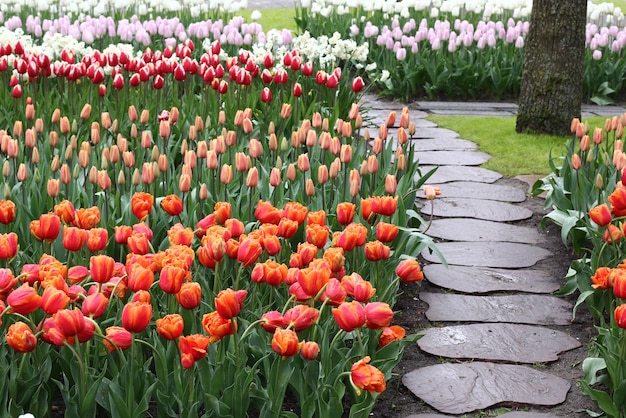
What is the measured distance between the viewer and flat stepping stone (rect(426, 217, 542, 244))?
4.75m

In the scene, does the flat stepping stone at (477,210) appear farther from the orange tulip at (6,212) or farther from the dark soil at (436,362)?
the orange tulip at (6,212)

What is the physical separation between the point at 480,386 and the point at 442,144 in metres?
4.01

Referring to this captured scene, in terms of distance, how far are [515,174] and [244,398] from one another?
152 inches

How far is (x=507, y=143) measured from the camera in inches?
273

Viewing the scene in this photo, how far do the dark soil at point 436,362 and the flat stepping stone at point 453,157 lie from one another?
190 centimetres

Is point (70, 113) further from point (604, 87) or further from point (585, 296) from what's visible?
point (604, 87)

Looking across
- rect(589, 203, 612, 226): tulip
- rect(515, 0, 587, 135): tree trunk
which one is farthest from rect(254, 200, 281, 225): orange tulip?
rect(515, 0, 587, 135): tree trunk

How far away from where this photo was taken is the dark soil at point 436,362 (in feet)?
9.95

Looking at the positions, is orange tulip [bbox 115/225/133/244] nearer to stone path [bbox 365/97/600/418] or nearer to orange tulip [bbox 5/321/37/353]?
orange tulip [bbox 5/321/37/353]

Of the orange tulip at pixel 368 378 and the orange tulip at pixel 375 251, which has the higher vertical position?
the orange tulip at pixel 375 251

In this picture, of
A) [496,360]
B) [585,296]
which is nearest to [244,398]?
[496,360]

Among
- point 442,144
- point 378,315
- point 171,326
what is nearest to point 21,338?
point 171,326

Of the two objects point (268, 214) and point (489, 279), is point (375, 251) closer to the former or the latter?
point (268, 214)

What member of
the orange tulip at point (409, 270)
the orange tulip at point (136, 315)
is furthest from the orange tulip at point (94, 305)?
the orange tulip at point (409, 270)
